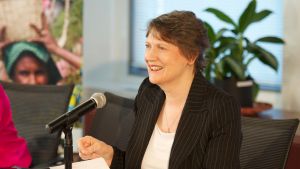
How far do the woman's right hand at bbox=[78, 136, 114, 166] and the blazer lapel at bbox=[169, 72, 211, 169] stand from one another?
25 cm

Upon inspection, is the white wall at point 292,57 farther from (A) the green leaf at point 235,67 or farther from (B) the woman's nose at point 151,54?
(B) the woman's nose at point 151,54

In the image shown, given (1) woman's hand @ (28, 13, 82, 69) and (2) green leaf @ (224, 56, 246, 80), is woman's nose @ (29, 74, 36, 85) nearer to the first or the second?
(1) woman's hand @ (28, 13, 82, 69)

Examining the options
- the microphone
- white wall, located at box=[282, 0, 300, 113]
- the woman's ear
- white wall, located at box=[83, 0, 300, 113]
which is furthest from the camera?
white wall, located at box=[83, 0, 300, 113]

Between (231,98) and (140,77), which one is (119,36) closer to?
(140,77)

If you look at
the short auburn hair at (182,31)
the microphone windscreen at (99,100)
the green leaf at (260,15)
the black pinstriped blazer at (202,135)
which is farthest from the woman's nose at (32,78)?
the microphone windscreen at (99,100)

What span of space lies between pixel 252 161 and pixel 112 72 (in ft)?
7.89

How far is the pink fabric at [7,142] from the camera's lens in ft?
7.64

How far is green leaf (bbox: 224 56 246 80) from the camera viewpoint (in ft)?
9.66

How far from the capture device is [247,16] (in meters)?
2.97

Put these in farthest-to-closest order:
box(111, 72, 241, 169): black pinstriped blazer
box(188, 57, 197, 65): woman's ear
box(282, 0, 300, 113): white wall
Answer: box(282, 0, 300, 113): white wall, box(188, 57, 197, 65): woman's ear, box(111, 72, 241, 169): black pinstriped blazer

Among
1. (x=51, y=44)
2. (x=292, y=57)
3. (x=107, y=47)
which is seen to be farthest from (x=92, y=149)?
(x=107, y=47)

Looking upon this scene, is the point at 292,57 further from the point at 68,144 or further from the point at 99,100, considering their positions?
the point at 68,144

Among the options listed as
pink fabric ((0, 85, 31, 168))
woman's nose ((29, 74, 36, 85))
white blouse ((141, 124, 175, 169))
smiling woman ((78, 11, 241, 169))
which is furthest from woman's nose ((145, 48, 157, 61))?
woman's nose ((29, 74, 36, 85))

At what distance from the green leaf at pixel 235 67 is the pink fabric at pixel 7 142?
119 centimetres
